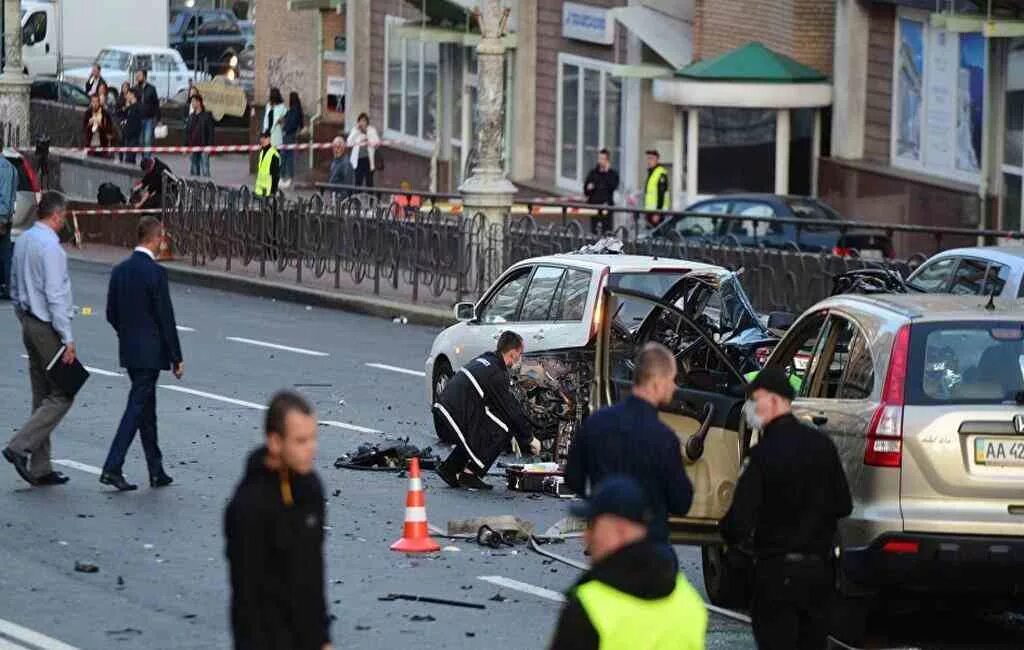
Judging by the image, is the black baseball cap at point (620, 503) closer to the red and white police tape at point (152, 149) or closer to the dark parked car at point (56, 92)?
the red and white police tape at point (152, 149)

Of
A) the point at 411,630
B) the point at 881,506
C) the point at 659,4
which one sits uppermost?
the point at 659,4

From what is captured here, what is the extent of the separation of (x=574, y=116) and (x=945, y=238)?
42.6 ft

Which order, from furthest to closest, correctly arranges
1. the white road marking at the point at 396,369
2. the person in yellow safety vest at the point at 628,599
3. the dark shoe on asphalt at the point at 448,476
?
the white road marking at the point at 396,369
the dark shoe on asphalt at the point at 448,476
the person in yellow safety vest at the point at 628,599

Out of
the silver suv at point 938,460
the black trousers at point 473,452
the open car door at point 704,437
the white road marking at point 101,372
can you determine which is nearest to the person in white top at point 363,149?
the white road marking at point 101,372

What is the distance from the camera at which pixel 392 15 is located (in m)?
50.6

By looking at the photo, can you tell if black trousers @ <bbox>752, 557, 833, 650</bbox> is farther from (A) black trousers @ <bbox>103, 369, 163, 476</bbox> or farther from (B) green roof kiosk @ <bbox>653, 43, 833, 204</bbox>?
(B) green roof kiosk @ <bbox>653, 43, 833, 204</bbox>

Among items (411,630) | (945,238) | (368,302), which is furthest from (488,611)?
(945,238)

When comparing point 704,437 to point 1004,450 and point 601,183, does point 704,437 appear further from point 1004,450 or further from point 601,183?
point 601,183

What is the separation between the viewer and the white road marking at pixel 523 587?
1177 cm

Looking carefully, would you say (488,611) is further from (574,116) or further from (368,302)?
(574,116)

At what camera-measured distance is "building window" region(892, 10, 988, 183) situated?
3394cm

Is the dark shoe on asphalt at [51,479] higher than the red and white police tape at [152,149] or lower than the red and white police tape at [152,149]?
lower

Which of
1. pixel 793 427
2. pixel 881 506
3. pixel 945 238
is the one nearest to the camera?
pixel 793 427

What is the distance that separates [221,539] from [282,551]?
631 centimetres
